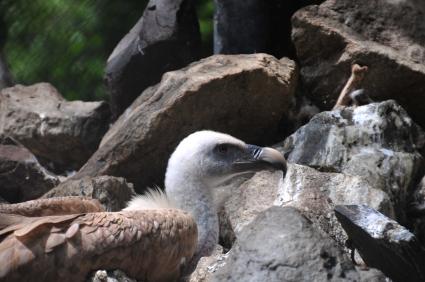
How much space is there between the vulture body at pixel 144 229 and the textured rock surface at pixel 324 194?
129mm


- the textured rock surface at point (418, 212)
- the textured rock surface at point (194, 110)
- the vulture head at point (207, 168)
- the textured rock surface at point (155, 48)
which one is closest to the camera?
the vulture head at point (207, 168)

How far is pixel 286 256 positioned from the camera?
10.1 ft

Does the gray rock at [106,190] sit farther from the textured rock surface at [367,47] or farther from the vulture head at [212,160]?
the textured rock surface at [367,47]

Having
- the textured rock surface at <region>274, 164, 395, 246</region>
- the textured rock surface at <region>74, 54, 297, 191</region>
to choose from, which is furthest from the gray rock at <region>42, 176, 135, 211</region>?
the textured rock surface at <region>274, 164, 395, 246</region>

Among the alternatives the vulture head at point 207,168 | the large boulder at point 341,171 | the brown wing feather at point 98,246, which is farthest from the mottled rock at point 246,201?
the brown wing feather at point 98,246

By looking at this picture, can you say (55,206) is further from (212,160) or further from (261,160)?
(261,160)

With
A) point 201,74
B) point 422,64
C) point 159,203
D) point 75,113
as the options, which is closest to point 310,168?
point 159,203

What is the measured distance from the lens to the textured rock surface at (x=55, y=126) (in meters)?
6.88

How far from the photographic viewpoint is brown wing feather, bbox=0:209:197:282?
3443mm

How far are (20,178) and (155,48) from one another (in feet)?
4.17

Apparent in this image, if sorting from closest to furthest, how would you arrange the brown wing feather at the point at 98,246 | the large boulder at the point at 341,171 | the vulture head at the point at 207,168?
→ the brown wing feather at the point at 98,246
the large boulder at the point at 341,171
the vulture head at the point at 207,168

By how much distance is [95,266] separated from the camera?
359 cm

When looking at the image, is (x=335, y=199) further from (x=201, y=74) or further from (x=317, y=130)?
(x=201, y=74)

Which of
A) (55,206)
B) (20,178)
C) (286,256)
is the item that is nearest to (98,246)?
(55,206)
